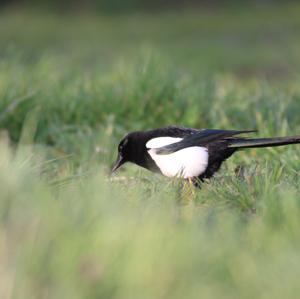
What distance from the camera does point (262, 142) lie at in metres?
4.57

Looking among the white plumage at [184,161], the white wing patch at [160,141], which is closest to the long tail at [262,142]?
the white plumage at [184,161]

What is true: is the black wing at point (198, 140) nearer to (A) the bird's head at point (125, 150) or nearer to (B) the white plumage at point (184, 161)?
(B) the white plumage at point (184, 161)

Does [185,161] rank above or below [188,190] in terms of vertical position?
above

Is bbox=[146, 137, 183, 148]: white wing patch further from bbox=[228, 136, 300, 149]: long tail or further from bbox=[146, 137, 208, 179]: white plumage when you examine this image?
bbox=[228, 136, 300, 149]: long tail

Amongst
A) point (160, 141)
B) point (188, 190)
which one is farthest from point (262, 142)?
point (188, 190)

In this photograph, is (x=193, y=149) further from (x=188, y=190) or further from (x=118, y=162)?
(x=188, y=190)

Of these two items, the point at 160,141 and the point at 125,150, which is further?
the point at 125,150

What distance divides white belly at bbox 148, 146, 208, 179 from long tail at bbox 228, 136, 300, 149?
16cm

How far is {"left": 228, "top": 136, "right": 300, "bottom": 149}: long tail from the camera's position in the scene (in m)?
4.45

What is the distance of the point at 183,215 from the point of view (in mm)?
3365

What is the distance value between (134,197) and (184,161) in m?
1.12

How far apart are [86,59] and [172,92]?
22.6ft

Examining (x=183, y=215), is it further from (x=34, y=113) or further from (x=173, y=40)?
(x=173, y=40)

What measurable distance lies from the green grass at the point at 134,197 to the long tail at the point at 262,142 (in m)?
0.10
